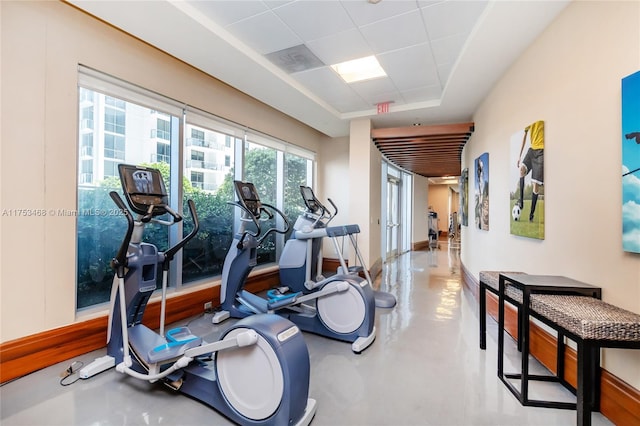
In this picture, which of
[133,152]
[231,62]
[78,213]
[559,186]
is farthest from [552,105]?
[78,213]

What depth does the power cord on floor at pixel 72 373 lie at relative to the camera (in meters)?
2.37

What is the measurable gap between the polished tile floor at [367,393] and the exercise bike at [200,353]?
0.46ft

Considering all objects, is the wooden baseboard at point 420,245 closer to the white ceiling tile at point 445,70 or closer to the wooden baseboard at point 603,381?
the white ceiling tile at point 445,70

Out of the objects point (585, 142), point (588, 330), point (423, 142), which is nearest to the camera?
point (588, 330)

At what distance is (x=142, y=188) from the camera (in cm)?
250

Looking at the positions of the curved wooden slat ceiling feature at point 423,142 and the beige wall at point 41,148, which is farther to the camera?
the curved wooden slat ceiling feature at point 423,142

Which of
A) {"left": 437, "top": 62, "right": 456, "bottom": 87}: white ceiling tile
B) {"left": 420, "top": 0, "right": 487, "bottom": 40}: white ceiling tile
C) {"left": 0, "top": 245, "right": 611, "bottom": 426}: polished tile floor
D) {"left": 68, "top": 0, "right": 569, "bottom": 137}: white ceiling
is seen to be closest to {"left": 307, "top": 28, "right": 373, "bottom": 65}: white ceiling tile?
{"left": 68, "top": 0, "right": 569, "bottom": 137}: white ceiling

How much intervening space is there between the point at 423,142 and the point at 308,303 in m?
4.15

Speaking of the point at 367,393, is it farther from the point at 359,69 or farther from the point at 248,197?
the point at 359,69

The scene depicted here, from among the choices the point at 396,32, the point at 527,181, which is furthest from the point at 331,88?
the point at 527,181

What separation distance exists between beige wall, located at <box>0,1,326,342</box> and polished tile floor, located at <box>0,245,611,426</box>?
0.63 metres

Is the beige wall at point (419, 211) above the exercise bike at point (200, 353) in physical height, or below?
above

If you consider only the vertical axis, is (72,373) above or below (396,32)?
below

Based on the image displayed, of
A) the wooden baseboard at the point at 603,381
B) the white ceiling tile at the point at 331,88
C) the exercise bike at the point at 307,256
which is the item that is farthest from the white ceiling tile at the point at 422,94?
the wooden baseboard at the point at 603,381
